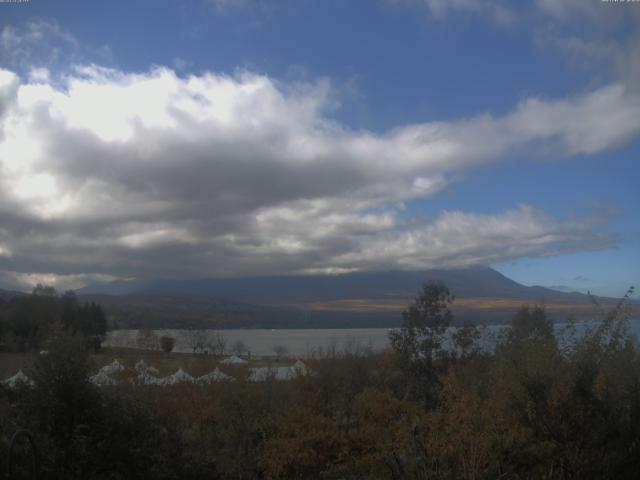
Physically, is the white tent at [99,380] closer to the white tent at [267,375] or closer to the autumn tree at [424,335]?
the white tent at [267,375]

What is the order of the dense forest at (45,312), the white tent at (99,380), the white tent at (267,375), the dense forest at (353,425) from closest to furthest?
1. the dense forest at (353,425)
2. the white tent at (99,380)
3. the white tent at (267,375)
4. the dense forest at (45,312)

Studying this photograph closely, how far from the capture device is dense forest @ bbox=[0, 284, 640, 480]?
9.15 m

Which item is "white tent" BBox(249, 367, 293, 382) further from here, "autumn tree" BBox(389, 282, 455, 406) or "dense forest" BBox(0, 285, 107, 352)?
"dense forest" BBox(0, 285, 107, 352)

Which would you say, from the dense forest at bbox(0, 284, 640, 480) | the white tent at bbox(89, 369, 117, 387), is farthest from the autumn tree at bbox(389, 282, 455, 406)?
the white tent at bbox(89, 369, 117, 387)

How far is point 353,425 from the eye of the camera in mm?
17578

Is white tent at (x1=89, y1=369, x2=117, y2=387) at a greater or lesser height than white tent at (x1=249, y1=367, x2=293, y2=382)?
greater

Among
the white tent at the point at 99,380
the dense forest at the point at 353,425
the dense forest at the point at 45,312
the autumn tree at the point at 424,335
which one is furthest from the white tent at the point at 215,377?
the dense forest at the point at 45,312

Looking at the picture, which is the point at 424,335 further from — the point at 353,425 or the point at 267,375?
the point at 353,425

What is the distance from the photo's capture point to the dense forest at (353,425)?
9148mm

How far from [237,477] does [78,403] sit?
5469 mm

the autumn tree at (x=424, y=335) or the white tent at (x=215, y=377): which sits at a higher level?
the autumn tree at (x=424, y=335)

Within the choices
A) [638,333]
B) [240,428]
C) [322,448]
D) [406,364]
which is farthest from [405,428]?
[406,364]

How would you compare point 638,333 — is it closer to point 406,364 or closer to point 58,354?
point 406,364

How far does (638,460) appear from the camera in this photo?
9023 mm
